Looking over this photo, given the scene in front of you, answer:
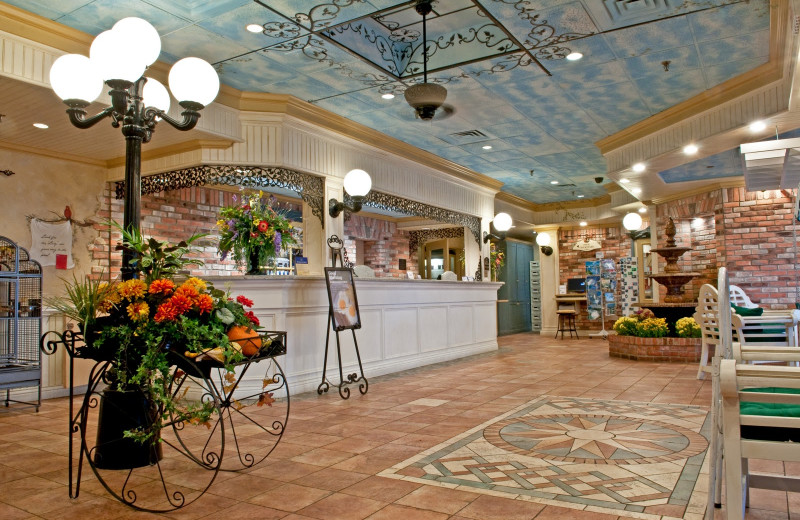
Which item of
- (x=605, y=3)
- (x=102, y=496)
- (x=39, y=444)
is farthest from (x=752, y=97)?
(x=39, y=444)

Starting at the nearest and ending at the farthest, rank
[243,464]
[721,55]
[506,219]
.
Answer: [243,464] < [721,55] < [506,219]

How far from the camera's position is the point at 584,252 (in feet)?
42.1

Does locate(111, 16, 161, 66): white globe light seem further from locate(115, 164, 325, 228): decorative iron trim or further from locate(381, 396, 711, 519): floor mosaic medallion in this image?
locate(115, 164, 325, 228): decorative iron trim

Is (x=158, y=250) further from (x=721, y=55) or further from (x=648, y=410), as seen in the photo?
(x=721, y=55)

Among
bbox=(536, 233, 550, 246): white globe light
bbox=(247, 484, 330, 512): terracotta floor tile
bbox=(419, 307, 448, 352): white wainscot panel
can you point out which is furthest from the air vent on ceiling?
bbox=(536, 233, 550, 246): white globe light

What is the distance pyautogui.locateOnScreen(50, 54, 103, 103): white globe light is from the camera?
297 centimetres

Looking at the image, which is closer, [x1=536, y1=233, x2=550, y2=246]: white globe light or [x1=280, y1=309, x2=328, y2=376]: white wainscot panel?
[x1=280, y1=309, x2=328, y2=376]: white wainscot panel

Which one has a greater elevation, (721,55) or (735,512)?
(721,55)

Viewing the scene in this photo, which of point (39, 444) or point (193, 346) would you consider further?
point (39, 444)

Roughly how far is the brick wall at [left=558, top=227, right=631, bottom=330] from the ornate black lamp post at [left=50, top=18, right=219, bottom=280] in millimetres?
10731

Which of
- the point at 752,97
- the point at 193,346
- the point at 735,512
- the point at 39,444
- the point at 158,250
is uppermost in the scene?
the point at 752,97

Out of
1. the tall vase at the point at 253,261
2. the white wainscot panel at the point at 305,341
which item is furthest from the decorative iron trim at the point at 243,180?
the white wainscot panel at the point at 305,341

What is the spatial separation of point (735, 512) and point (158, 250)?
253 centimetres

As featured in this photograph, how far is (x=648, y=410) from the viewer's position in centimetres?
415
